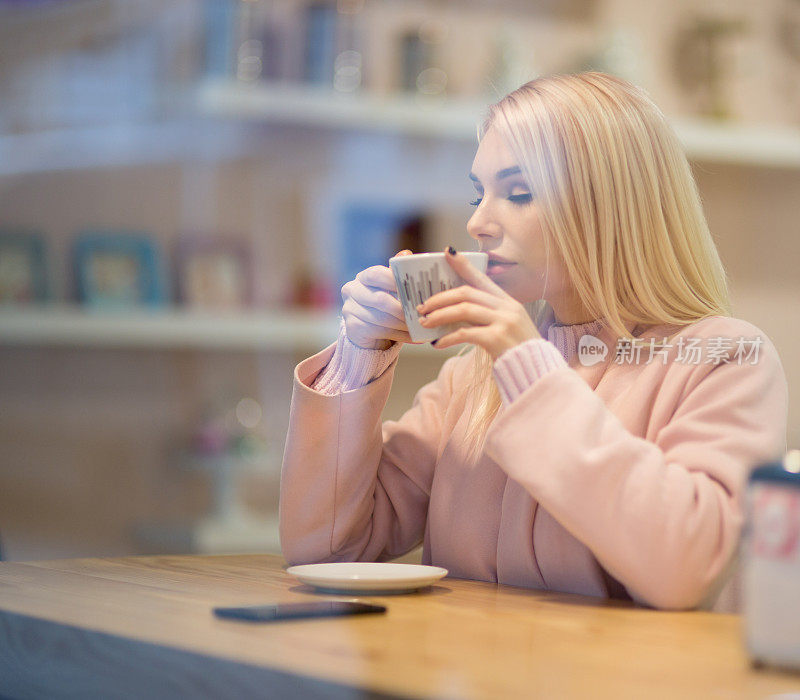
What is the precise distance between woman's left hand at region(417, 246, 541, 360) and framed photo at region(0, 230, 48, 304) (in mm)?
1429

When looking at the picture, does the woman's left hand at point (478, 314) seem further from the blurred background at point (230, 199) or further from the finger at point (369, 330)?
the blurred background at point (230, 199)

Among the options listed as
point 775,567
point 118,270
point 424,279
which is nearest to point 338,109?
point 118,270

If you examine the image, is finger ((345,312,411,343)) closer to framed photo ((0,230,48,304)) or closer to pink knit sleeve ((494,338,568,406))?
pink knit sleeve ((494,338,568,406))

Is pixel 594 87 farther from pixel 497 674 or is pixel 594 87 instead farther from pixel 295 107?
pixel 295 107

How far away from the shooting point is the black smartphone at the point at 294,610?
0.71 m

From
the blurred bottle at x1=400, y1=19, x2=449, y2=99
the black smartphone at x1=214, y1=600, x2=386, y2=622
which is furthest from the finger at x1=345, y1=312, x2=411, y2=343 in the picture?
the blurred bottle at x1=400, y1=19, x2=449, y2=99

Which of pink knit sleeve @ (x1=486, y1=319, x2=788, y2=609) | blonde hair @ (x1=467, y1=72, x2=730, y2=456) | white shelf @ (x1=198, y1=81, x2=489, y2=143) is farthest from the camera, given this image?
white shelf @ (x1=198, y1=81, x2=489, y2=143)

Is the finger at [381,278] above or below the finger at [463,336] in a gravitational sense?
above

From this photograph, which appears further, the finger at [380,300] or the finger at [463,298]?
the finger at [380,300]

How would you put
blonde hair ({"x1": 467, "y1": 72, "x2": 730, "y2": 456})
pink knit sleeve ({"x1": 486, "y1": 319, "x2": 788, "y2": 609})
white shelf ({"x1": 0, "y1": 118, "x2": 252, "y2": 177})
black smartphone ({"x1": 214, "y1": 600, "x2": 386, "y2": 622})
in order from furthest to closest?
1. white shelf ({"x1": 0, "y1": 118, "x2": 252, "y2": 177})
2. blonde hair ({"x1": 467, "y1": 72, "x2": 730, "y2": 456})
3. pink knit sleeve ({"x1": 486, "y1": 319, "x2": 788, "y2": 609})
4. black smartphone ({"x1": 214, "y1": 600, "x2": 386, "y2": 622})

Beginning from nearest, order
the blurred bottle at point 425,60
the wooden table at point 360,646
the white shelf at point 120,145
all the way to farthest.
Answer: the wooden table at point 360,646
the white shelf at point 120,145
the blurred bottle at point 425,60

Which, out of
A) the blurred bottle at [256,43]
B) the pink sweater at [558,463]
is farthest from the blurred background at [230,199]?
the pink sweater at [558,463]

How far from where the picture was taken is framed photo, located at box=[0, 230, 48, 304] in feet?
6.93

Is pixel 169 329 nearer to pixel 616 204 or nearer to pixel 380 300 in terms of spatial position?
pixel 380 300
